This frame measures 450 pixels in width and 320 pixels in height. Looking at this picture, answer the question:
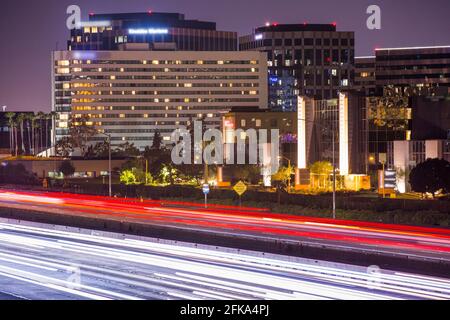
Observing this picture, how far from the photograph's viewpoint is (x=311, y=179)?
109312 mm

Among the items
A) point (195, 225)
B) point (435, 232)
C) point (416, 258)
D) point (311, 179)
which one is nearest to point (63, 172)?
point (311, 179)

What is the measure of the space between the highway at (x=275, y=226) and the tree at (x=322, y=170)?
26332 mm

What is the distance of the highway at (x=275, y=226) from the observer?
4278 cm

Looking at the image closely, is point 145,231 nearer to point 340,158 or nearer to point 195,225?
point 195,225

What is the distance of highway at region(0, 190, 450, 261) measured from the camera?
4278cm

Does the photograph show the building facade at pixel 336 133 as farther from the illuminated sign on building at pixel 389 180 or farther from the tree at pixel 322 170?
the illuminated sign on building at pixel 389 180

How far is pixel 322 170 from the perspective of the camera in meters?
105

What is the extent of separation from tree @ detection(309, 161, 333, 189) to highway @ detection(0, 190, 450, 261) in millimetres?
26332

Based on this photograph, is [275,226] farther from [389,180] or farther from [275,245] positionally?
[389,180]

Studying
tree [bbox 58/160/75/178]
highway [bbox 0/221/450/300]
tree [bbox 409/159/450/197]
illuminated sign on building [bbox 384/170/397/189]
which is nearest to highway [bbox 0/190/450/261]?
highway [bbox 0/221/450/300]

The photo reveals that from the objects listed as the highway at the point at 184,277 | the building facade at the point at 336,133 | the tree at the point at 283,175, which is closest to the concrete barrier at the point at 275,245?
the highway at the point at 184,277

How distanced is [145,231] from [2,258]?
39.8ft

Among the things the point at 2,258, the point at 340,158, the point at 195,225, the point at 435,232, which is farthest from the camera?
the point at 340,158
